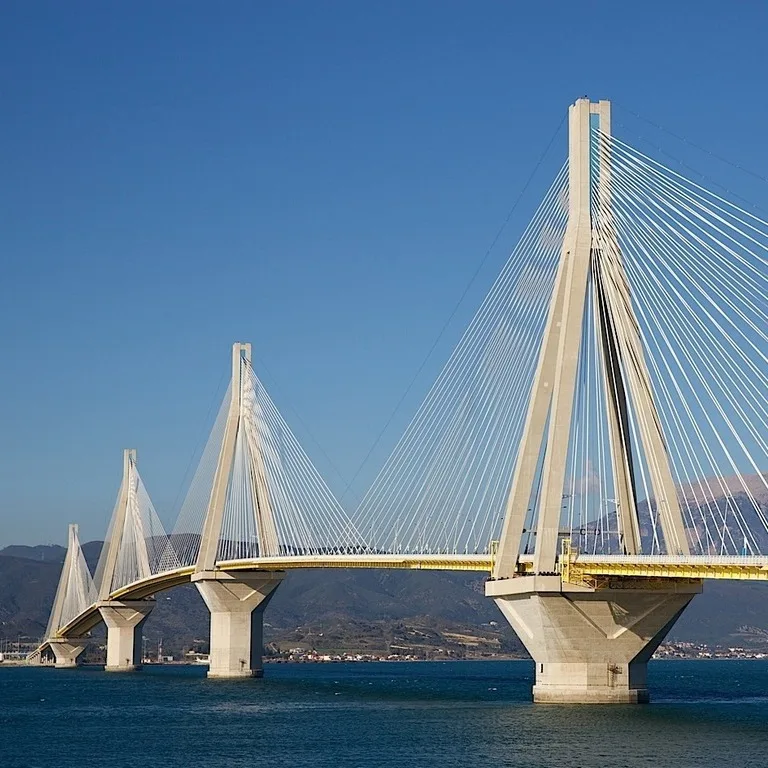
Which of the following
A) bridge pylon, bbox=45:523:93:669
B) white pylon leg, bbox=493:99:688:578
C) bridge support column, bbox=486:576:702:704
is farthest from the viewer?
bridge pylon, bbox=45:523:93:669

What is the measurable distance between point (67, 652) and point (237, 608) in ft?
163

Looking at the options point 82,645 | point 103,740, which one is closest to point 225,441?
point 103,740

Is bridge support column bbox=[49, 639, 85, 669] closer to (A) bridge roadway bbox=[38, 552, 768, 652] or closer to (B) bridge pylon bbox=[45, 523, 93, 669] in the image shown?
(B) bridge pylon bbox=[45, 523, 93, 669]

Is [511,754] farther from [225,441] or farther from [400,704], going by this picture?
[225,441]

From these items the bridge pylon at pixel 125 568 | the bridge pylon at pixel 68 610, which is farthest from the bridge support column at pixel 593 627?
the bridge pylon at pixel 68 610

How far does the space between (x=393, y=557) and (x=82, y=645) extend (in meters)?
70.3

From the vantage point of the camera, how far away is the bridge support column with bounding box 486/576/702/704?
45.9 m

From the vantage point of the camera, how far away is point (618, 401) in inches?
1800

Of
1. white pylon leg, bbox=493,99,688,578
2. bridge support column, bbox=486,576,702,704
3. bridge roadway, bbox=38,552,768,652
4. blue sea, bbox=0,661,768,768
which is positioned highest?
white pylon leg, bbox=493,99,688,578

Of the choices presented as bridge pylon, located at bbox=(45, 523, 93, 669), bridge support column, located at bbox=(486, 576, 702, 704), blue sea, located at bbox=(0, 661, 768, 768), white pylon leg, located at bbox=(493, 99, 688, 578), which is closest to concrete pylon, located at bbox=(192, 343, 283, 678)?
blue sea, located at bbox=(0, 661, 768, 768)

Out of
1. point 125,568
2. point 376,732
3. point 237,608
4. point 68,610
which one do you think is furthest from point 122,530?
point 376,732

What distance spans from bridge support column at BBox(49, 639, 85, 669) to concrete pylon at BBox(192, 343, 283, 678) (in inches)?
1789

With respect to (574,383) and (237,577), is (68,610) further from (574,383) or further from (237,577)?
(574,383)

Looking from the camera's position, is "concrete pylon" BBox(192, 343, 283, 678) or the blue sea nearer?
the blue sea
